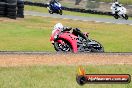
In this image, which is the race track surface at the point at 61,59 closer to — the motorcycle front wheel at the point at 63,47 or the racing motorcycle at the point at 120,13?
the motorcycle front wheel at the point at 63,47

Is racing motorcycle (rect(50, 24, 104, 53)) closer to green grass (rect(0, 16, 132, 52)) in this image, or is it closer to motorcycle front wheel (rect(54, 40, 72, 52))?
motorcycle front wheel (rect(54, 40, 72, 52))

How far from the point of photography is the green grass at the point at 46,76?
23.4 feet

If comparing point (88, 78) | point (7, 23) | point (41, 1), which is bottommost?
point (41, 1)

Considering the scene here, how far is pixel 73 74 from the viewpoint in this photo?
8.70 m

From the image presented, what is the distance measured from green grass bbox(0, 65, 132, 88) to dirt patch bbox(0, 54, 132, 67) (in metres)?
1.04

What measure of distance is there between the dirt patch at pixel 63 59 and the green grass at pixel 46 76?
1.04 meters

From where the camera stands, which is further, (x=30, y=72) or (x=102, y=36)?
(x=102, y=36)

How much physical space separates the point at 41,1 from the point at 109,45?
2430cm

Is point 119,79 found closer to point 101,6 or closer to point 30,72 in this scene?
point 30,72

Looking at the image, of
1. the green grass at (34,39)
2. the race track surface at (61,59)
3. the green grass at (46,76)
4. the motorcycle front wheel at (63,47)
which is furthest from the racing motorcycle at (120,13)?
the green grass at (46,76)

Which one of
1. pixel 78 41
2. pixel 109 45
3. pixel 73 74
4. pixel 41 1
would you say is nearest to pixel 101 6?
pixel 41 1

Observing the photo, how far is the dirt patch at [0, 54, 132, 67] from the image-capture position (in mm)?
10633

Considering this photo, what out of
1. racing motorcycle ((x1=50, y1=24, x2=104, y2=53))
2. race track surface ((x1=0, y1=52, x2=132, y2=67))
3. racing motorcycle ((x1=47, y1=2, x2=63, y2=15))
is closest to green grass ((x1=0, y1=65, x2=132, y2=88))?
race track surface ((x1=0, y1=52, x2=132, y2=67))

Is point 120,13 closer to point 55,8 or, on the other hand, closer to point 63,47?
point 55,8
